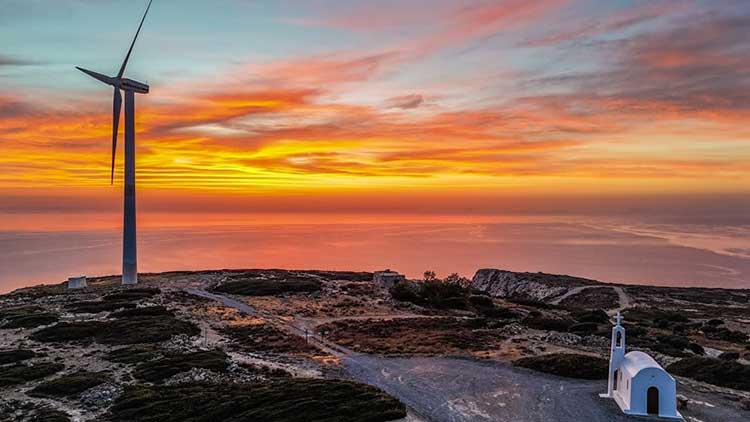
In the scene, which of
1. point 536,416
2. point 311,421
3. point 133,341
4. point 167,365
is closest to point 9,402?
point 167,365

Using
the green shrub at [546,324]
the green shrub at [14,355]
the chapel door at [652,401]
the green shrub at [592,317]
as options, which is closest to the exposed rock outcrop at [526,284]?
the green shrub at [592,317]

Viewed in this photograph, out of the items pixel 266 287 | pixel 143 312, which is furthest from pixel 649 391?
pixel 266 287

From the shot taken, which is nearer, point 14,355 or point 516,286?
point 14,355

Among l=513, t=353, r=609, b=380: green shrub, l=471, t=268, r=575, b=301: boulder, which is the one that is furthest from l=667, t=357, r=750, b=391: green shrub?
l=471, t=268, r=575, b=301: boulder

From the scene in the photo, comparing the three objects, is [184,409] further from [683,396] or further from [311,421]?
[683,396]

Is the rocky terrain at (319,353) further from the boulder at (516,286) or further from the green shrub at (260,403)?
the boulder at (516,286)

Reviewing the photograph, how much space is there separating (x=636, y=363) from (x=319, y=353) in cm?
1969

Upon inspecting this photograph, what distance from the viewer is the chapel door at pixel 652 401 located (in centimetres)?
2286

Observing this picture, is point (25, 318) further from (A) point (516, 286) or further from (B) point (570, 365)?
(A) point (516, 286)

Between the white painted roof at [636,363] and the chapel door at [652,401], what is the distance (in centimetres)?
104

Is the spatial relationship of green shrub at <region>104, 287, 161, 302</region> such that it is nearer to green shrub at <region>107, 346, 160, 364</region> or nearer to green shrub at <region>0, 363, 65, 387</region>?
green shrub at <region>107, 346, 160, 364</region>

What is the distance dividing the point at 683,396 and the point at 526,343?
1212 cm

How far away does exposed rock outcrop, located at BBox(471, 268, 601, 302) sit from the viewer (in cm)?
8588

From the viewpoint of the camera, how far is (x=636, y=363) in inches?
934
